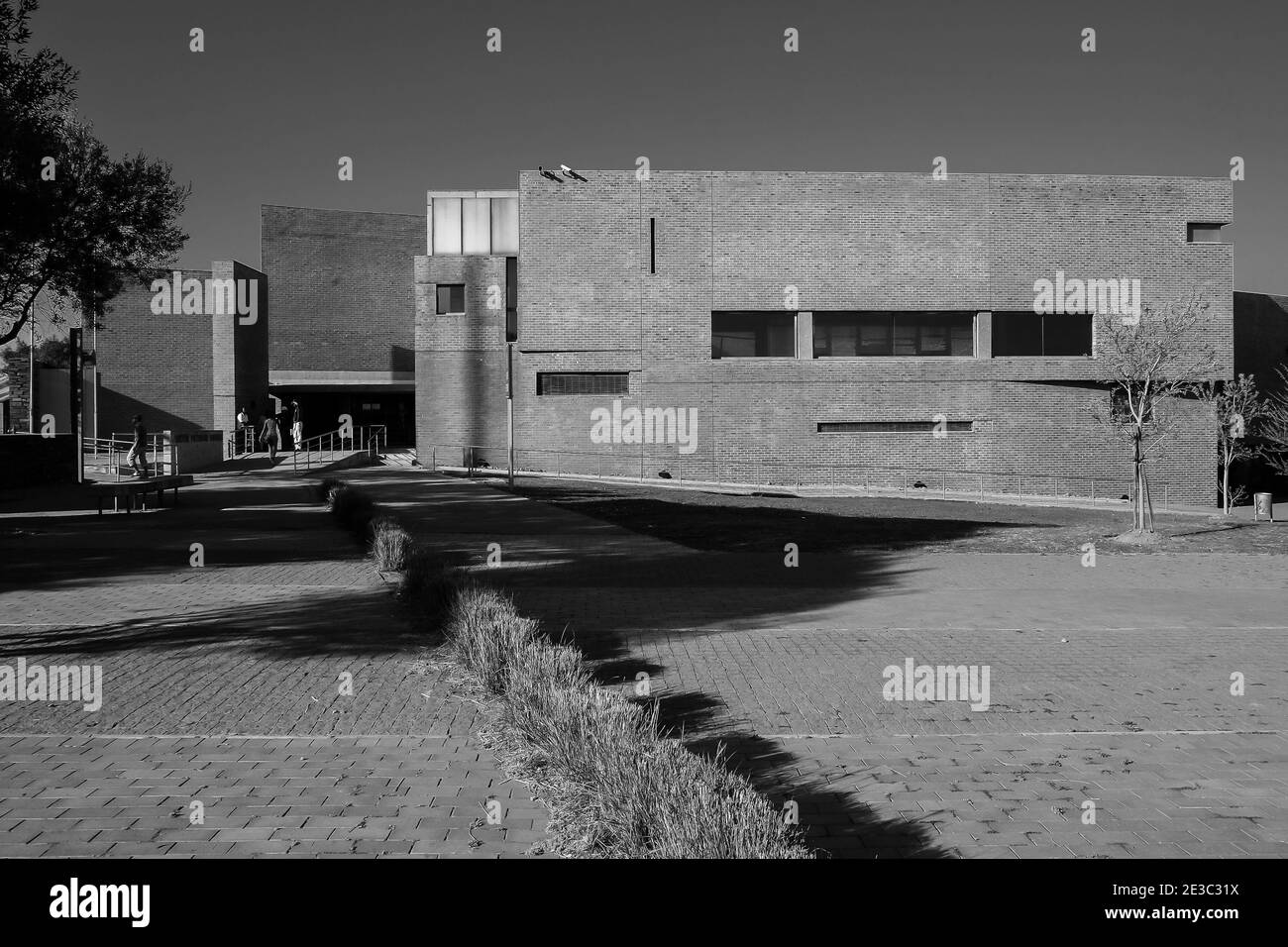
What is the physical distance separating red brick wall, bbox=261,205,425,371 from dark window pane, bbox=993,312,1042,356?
1433 inches

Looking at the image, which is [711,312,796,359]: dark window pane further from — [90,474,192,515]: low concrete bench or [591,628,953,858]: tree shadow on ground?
[591,628,953,858]: tree shadow on ground

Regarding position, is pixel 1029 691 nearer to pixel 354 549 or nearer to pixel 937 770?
pixel 937 770

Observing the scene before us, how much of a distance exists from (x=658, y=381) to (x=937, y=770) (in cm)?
3336

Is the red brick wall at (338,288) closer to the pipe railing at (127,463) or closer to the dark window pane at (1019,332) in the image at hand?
the pipe railing at (127,463)

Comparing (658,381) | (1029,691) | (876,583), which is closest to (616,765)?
(1029,691)

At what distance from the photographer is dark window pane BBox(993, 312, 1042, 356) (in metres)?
38.1

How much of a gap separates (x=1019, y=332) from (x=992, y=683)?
33145 mm

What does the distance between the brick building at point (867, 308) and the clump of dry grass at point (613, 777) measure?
31949 millimetres

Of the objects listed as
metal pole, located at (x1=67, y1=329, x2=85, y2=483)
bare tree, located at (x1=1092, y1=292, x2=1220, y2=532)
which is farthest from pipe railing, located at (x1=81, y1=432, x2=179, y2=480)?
bare tree, located at (x1=1092, y1=292, x2=1220, y2=532)

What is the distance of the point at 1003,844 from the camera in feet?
14.5

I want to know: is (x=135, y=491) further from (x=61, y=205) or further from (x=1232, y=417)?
(x=1232, y=417)

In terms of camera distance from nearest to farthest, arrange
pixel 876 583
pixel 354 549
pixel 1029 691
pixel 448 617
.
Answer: pixel 1029 691
pixel 448 617
pixel 876 583
pixel 354 549

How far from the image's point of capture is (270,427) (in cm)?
4000

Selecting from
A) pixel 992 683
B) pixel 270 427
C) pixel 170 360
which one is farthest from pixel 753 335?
pixel 170 360
